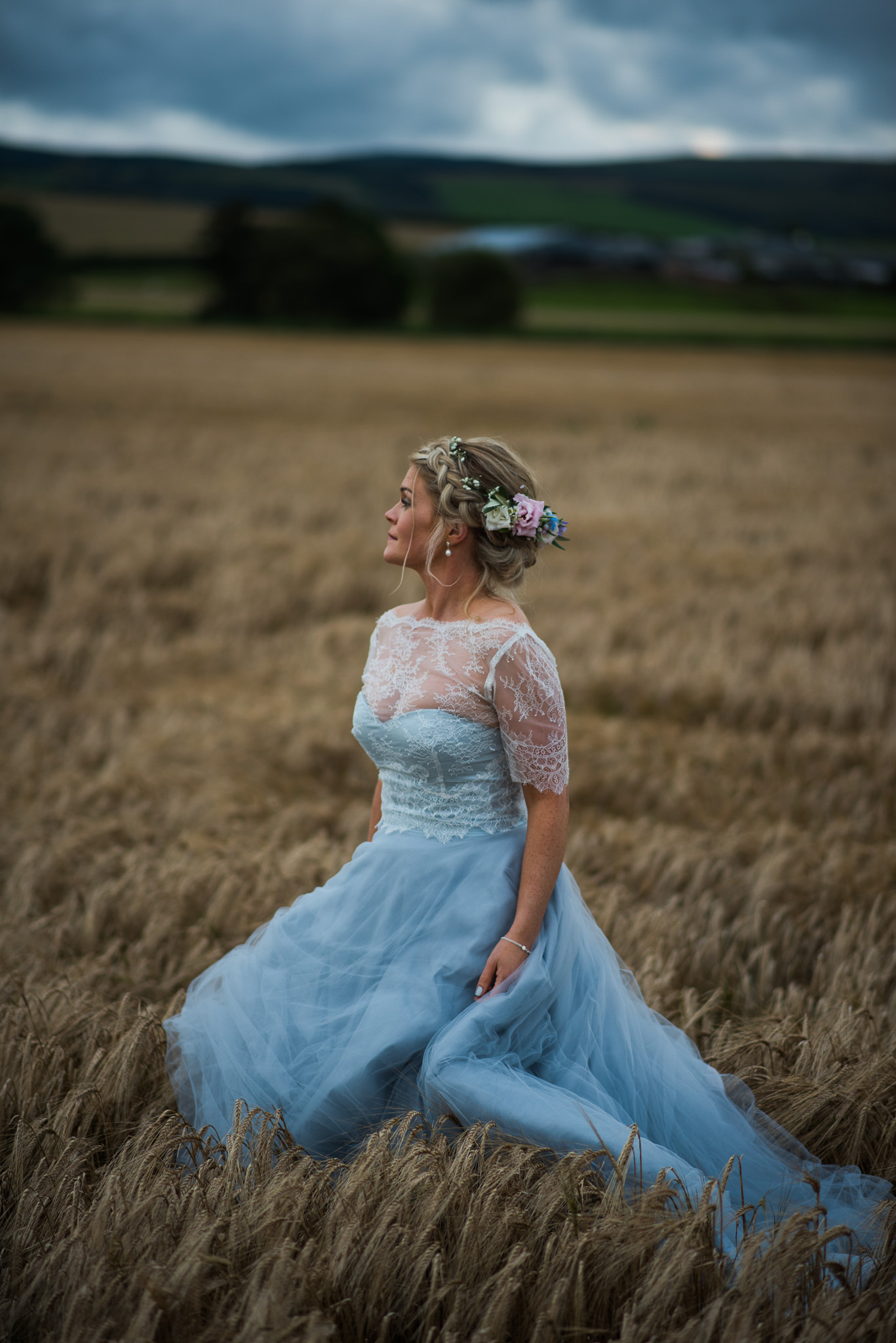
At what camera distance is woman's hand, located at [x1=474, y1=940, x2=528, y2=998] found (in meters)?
2.44

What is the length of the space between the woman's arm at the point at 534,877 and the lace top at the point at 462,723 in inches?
2.3

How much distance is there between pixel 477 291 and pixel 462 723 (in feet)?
206

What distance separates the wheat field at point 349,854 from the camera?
2.07 m

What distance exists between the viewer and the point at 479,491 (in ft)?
8.49

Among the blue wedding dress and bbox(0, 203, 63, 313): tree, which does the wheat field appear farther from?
bbox(0, 203, 63, 313): tree

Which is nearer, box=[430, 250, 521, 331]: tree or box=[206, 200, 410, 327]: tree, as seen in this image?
box=[430, 250, 521, 331]: tree

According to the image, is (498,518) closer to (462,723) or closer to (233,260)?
(462,723)

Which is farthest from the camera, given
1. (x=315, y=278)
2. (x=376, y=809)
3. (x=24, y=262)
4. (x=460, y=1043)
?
(x=315, y=278)

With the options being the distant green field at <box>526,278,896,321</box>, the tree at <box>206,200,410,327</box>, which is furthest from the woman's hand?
the distant green field at <box>526,278,896,321</box>

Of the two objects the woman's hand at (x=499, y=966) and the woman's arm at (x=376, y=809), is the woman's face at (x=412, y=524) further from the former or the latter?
the woman's hand at (x=499, y=966)

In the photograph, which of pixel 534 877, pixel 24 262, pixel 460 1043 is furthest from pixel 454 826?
pixel 24 262

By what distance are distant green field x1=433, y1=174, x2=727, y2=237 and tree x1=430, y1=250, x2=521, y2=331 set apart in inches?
2395

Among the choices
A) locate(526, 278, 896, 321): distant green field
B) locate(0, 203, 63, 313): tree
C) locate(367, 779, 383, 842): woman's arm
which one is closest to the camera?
locate(367, 779, 383, 842): woman's arm

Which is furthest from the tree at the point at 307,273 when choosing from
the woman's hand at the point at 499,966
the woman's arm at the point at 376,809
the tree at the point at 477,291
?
the woman's hand at the point at 499,966
